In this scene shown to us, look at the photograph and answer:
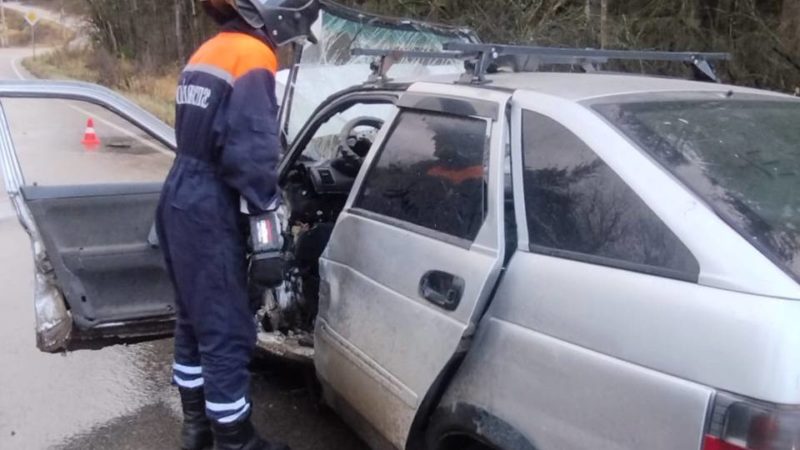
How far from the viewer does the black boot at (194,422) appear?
375cm

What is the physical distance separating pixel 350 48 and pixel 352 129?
0.85 meters

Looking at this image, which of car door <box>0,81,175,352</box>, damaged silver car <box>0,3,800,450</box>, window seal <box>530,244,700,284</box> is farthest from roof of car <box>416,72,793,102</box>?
car door <box>0,81,175,352</box>

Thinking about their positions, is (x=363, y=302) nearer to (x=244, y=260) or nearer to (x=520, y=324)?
(x=244, y=260)

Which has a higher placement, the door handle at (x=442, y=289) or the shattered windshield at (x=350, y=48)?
the shattered windshield at (x=350, y=48)

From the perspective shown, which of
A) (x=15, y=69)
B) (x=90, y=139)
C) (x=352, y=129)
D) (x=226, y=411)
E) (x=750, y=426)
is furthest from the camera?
(x=15, y=69)

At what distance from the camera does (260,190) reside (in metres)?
3.19

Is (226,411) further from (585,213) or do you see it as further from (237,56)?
(585,213)

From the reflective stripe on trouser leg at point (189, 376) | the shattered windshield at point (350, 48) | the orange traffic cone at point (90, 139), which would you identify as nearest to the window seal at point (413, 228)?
the reflective stripe on trouser leg at point (189, 376)

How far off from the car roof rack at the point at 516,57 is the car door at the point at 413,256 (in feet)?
0.43

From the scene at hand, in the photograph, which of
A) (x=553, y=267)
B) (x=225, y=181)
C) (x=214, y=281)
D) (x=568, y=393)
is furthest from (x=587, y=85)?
(x=214, y=281)

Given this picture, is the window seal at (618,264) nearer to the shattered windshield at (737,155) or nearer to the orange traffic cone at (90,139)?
the shattered windshield at (737,155)

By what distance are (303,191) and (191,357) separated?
3.22 ft

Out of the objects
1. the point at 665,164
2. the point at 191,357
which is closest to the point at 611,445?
the point at 665,164

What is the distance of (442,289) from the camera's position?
264cm
